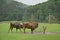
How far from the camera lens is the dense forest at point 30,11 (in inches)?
110

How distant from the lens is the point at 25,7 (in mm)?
2904

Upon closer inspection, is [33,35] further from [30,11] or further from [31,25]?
[30,11]

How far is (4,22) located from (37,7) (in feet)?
1.62

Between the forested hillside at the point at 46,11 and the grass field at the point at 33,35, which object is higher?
the forested hillside at the point at 46,11

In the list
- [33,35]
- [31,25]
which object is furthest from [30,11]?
[33,35]

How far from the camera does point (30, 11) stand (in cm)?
284

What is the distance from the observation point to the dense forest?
2789 millimetres

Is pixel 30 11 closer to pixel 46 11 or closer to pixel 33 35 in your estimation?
pixel 46 11

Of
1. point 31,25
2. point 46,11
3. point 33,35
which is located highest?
point 46,11

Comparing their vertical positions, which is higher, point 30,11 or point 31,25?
point 30,11

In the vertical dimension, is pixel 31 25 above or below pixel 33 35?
above

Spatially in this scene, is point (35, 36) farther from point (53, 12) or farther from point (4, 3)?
point (4, 3)

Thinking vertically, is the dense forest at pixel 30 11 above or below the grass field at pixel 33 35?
above

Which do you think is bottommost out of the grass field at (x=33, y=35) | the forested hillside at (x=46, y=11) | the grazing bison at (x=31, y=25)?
the grass field at (x=33, y=35)
